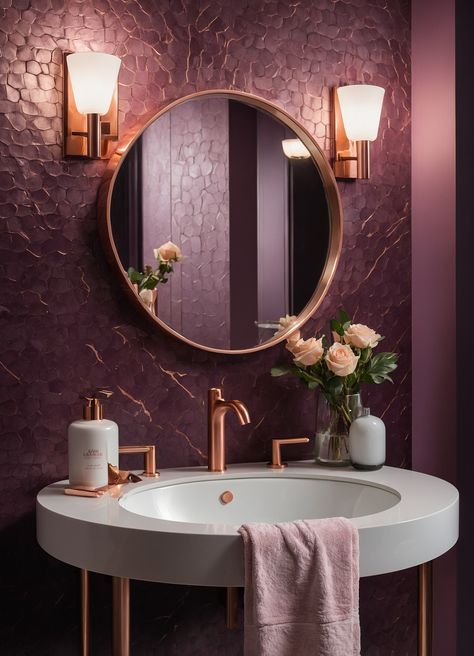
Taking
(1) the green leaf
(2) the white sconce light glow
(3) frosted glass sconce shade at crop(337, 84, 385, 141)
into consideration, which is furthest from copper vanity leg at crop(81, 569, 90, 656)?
(3) frosted glass sconce shade at crop(337, 84, 385, 141)

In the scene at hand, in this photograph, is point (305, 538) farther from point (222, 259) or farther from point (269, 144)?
point (269, 144)

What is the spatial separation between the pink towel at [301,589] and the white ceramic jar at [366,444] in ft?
1.60

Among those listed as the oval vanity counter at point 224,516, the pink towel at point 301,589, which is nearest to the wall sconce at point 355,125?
the oval vanity counter at point 224,516

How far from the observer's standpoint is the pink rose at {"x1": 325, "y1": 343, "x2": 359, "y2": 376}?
197 centimetres

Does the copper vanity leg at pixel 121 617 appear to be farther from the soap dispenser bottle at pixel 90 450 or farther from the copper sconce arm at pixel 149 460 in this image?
the copper sconce arm at pixel 149 460

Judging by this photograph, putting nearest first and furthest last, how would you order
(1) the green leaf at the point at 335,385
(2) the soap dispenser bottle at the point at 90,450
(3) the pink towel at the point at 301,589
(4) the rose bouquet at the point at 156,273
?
1. (3) the pink towel at the point at 301,589
2. (2) the soap dispenser bottle at the point at 90,450
3. (4) the rose bouquet at the point at 156,273
4. (1) the green leaf at the point at 335,385

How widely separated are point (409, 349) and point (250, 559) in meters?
1.02

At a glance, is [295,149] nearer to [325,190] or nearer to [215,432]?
[325,190]

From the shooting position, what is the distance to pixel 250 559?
1.42 meters

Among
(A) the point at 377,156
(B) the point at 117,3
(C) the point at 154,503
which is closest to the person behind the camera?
(C) the point at 154,503

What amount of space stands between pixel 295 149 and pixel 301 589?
1.09m

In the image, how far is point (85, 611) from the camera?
1.85 meters

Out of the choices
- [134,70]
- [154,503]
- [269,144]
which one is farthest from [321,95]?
[154,503]

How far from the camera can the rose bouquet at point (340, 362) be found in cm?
199
